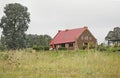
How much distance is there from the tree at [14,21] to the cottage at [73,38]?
7805 mm

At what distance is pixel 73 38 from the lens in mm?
58594

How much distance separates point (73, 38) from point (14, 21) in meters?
13.2

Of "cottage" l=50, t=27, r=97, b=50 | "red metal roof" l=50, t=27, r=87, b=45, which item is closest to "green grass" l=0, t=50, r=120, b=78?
"cottage" l=50, t=27, r=97, b=50

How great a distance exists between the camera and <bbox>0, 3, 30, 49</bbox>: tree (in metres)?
58.2

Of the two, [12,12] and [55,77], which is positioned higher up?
[12,12]

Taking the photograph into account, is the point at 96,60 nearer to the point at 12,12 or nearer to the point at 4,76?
the point at 4,76

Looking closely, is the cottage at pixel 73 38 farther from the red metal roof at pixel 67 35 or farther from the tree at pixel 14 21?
the tree at pixel 14 21

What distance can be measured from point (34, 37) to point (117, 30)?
3209 cm

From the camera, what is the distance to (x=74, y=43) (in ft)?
191

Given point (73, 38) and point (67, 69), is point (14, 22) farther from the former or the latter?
point (67, 69)

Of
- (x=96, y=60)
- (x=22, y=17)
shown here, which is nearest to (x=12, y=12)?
(x=22, y=17)

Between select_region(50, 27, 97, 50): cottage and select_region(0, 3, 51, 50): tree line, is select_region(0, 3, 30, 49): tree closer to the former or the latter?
select_region(0, 3, 51, 50): tree line

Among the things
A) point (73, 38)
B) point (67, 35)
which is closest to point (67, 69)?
point (73, 38)

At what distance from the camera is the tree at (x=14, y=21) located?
58250 mm
